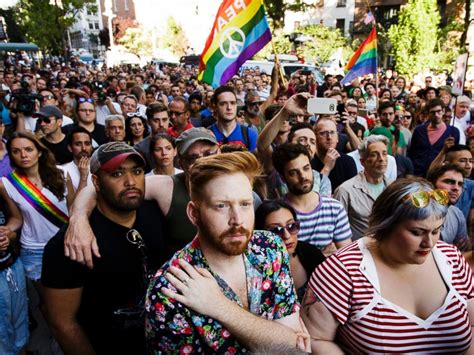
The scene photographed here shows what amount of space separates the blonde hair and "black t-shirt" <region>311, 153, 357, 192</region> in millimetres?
2730

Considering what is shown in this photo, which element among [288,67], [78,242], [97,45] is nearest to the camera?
[78,242]

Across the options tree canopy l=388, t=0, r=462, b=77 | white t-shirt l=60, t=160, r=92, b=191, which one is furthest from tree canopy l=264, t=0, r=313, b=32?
white t-shirt l=60, t=160, r=92, b=191

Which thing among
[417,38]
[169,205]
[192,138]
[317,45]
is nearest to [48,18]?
[317,45]

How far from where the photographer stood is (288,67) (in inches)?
671

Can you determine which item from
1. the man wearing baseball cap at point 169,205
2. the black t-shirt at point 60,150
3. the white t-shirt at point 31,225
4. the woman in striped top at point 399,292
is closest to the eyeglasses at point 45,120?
the black t-shirt at point 60,150

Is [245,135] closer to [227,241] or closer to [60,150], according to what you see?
[60,150]

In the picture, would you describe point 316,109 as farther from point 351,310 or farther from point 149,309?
point 149,309

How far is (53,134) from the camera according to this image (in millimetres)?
4859

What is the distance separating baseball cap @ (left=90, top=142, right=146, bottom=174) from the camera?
86.0 inches

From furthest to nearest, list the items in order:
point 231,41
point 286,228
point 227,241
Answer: point 231,41, point 286,228, point 227,241

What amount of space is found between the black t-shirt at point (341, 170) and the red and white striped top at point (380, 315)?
2.37 metres

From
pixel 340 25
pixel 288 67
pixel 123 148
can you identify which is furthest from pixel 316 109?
pixel 340 25

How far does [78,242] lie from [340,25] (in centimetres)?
4213

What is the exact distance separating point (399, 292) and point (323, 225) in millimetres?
1087
